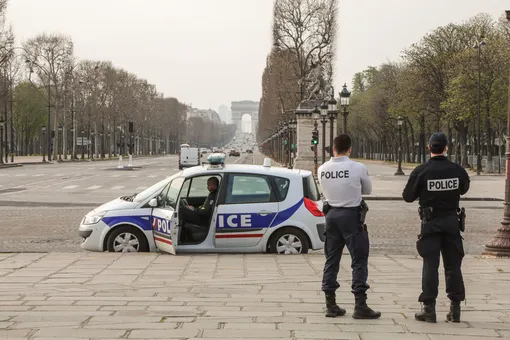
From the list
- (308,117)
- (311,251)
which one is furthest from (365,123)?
(311,251)

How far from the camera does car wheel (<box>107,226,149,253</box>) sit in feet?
39.3

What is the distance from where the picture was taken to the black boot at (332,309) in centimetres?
680

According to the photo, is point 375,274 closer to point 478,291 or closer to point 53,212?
point 478,291

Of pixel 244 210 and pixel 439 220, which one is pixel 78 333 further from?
pixel 244 210

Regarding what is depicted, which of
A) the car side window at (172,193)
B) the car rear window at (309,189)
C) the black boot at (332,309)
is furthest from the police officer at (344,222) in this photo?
the car side window at (172,193)

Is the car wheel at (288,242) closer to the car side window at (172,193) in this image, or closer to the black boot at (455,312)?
the car side window at (172,193)

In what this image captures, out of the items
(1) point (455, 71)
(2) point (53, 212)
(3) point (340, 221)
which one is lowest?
(2) point (53, 212)

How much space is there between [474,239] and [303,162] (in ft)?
111

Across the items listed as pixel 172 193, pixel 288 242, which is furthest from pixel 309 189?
pixel 172 193

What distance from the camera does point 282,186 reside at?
11.9 m

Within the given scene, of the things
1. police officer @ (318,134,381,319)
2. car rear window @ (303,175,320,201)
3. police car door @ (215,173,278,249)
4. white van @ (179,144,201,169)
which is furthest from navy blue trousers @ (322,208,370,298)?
white van @ (179,144,201,169)

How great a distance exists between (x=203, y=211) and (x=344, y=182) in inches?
206

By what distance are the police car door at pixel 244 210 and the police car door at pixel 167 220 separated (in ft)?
2.38

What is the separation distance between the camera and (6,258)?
433 inches
